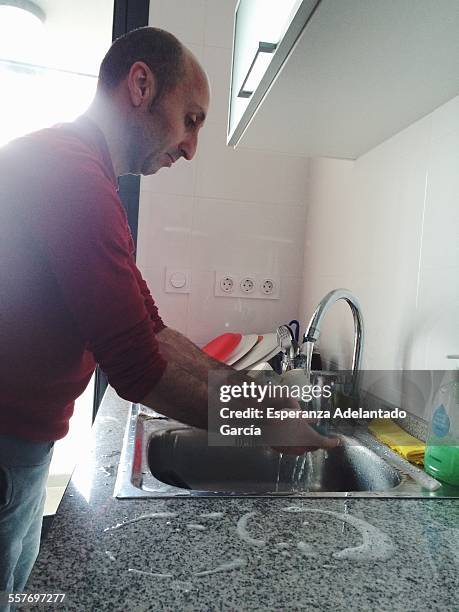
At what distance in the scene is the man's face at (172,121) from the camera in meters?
0.83

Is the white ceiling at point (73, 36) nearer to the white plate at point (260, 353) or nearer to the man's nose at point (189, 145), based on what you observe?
the man's nose at point (189, 145)

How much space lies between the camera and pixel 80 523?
22.3 inches

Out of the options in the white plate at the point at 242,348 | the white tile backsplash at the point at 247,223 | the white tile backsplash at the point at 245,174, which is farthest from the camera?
the white tile backsplash at the point at 245,174

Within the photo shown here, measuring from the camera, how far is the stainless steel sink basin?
1014mm

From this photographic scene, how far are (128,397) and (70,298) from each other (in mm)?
149

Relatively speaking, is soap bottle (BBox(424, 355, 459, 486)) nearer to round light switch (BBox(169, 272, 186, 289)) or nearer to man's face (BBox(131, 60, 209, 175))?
man's face (BBox(131, 60, 209, 175))

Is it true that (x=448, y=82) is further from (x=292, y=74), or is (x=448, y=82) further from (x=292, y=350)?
(x=292, y=350)

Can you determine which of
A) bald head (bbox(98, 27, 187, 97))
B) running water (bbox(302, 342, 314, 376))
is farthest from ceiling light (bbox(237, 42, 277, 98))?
running water (bbox(302, 342, 314, 376))

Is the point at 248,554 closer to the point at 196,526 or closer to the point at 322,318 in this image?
the point at 196,526

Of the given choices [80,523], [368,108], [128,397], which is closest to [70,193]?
[128,397]

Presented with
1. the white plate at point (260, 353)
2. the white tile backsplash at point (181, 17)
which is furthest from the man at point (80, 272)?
the white tile backsplash at point (181, 17)

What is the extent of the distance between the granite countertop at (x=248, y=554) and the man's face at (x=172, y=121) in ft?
1.75

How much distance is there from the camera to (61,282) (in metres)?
0.61

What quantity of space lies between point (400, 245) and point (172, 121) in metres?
0.54
